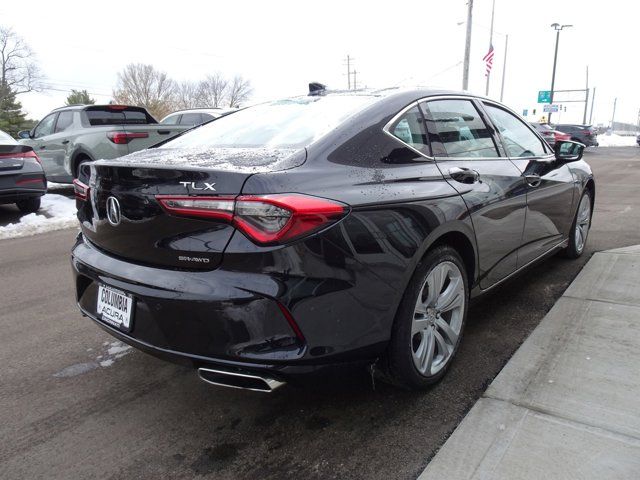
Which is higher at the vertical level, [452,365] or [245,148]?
[245,148]

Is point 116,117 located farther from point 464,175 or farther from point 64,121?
point 464,175

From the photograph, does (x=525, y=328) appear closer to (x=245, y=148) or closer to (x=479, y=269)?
(x=479, y=269)

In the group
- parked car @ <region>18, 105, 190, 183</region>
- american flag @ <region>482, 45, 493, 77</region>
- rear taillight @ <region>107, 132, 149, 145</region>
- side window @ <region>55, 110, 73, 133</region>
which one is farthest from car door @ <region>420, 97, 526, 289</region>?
american flag @ <region>482, 45, 493, 77</region>

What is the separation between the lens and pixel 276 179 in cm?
200

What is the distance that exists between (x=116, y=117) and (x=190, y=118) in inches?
87.2

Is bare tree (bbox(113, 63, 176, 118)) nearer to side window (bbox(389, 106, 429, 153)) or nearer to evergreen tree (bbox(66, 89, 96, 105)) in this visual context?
evergreen tree (bbox(66, 89, 96, 105))

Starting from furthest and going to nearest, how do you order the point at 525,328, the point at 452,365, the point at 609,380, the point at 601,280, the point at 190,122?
1. the point at 190,122
2. the point at 601,280
3. the point at 525,328
4. the point at 452,365
5. the point at 609,380

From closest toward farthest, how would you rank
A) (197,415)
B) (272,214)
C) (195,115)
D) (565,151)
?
(272,214) → (197,415) → (565,151) → (195,115)

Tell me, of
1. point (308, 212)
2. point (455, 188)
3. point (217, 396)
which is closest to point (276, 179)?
point (308, 212)

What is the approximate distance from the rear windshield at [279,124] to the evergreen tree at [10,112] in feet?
166

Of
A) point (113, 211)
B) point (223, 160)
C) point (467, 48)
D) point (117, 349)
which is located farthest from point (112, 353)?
point (467, 48)

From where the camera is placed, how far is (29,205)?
811 cm

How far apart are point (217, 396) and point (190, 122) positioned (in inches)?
386

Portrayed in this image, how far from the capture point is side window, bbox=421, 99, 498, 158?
113 inches
